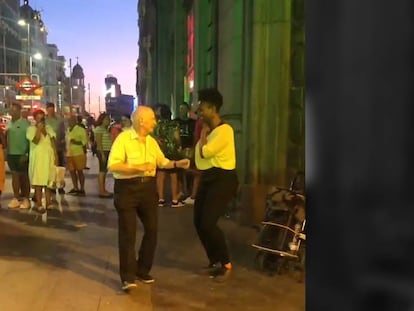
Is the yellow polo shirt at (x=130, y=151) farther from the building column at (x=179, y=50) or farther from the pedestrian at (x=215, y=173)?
the building column at (x=179, y=50)

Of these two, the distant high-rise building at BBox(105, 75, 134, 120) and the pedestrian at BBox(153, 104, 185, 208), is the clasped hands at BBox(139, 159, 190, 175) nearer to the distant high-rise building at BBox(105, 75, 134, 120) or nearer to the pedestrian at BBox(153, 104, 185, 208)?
the pedestrian at BBox(153, 104, 185, 208)

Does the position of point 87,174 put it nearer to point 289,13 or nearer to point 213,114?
point 289,13

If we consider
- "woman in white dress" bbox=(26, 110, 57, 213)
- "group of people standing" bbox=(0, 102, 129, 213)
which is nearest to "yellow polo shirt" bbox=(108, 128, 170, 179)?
"group of people standing" bbox=(0, 102, 129, 213)

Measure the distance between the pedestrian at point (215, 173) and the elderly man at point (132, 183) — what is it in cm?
44

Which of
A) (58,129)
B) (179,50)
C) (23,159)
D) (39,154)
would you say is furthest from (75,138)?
(179,50)

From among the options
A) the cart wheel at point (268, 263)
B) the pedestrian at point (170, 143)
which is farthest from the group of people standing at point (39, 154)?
the cart wheel at point (268, 263)

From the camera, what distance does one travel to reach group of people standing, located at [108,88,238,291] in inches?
239

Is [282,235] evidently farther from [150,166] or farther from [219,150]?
[150,166]

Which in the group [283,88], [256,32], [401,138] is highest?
[256,32]

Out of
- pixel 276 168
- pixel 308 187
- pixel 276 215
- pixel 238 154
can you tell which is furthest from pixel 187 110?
pixel 308 187

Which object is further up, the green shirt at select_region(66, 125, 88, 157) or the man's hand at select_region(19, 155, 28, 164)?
the green shirt at select_region(66, 125, 88, 157)

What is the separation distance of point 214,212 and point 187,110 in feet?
23.0

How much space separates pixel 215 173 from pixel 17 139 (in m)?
6.22

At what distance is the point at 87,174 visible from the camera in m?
21.0
